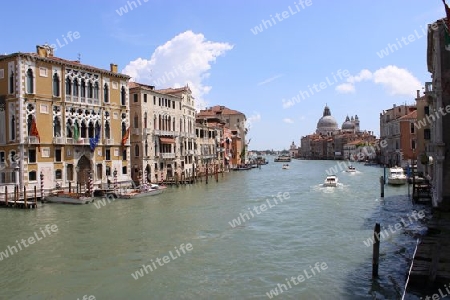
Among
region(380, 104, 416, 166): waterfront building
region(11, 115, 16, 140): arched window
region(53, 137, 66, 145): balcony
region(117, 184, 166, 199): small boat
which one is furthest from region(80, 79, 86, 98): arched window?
region(380, 104, 416, 166): waterfront building

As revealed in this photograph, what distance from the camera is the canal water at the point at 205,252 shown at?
966 centimetres

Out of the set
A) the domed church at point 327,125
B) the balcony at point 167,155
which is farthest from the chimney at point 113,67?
the domed church at point 327,125

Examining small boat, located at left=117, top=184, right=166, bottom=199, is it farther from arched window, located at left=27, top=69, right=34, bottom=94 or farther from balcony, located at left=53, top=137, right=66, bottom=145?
arched window, located at left=27, top=69, right=34, bottom=94

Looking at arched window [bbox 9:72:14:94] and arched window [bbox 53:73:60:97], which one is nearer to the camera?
arched window [bbox 9:72:14:94]

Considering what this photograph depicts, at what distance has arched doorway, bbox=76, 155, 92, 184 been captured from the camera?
27.9m

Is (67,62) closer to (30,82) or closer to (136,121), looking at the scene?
(30,82)

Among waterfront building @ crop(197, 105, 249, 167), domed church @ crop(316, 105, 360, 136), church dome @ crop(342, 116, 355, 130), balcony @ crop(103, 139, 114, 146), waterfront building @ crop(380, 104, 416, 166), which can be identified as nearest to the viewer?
balcony @ crop(103, 139, 114, 146)

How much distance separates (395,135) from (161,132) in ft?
119

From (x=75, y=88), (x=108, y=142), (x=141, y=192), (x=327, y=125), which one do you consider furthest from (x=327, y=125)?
(x=75, y=88)

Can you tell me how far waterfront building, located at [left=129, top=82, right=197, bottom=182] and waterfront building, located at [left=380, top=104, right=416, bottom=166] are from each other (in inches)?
1000

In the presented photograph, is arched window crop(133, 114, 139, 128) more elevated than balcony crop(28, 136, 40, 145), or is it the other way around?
arched window crop(133, 114, 139, 128)

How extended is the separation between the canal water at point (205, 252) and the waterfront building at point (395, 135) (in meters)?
32.8

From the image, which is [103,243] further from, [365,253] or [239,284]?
[365,253]

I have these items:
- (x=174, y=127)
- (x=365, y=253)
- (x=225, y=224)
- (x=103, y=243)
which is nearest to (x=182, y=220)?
(x=225, y=224)
